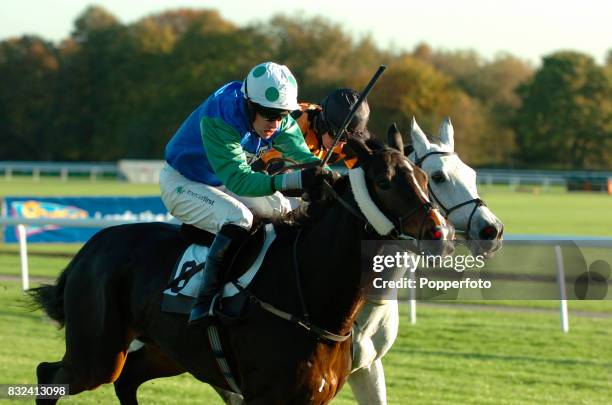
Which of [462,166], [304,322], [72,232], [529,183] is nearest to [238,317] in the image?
[304,322]

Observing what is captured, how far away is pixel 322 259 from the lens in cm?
427

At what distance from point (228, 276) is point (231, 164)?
0.53m

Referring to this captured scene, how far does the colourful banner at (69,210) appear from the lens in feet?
52.2

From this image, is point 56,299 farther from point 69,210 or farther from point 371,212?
point 69,210

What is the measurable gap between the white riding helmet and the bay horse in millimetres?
483

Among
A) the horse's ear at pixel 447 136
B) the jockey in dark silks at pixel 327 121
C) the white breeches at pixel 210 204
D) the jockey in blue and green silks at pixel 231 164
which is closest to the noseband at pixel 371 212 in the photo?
the jockey in blue and green silks at pixel 231 164

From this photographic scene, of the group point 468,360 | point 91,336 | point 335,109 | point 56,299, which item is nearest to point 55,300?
point 56,299

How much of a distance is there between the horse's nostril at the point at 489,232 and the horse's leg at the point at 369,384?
2.83 feet

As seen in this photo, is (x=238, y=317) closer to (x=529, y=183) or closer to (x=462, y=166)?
(x=462, y=166)

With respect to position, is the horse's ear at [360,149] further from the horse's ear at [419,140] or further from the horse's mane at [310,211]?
the horse's ear at [419,140]

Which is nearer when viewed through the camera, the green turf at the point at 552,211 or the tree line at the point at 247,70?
the green turf at the point at 552,211

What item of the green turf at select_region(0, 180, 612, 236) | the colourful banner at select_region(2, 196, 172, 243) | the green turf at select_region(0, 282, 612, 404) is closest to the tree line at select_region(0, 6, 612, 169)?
the green turf at select_region(0, 180, 612, 236)

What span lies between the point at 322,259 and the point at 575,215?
927 inches

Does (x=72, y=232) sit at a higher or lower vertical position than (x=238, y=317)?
lower
